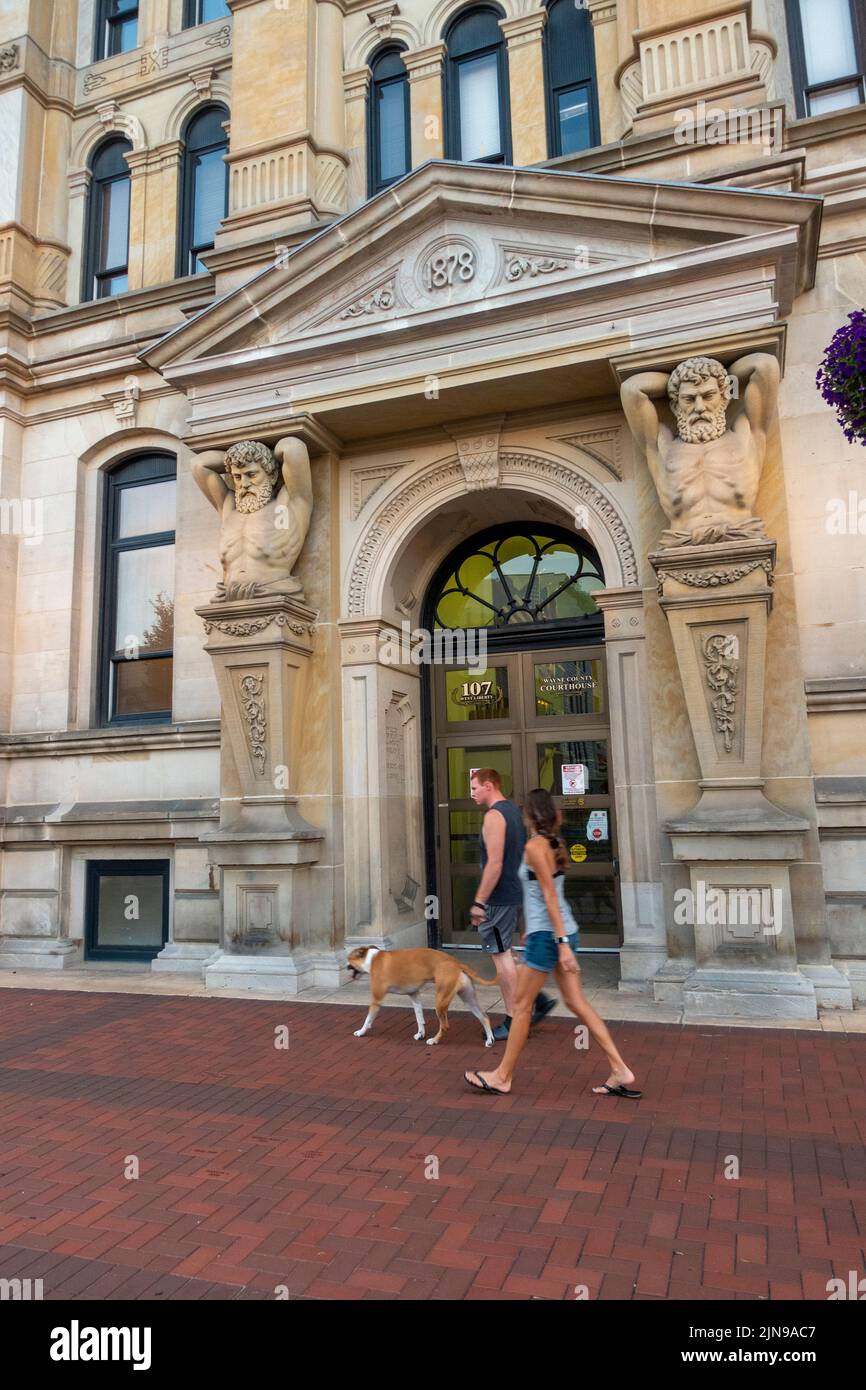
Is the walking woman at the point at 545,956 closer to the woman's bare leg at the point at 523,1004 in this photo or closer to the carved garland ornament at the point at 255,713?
the woman's bare leg at the point at 523,1004

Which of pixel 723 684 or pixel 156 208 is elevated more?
pixel 156 208

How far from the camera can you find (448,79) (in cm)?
1116

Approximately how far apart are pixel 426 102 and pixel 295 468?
5.47m

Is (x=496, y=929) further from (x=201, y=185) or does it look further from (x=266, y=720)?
(x=201, y=185)

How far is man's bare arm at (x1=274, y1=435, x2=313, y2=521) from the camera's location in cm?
932

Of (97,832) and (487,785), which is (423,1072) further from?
(97,832)

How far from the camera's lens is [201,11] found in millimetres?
13320

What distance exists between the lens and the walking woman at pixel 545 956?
5.19 meters

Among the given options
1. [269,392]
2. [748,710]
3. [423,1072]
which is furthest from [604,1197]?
[269,392]

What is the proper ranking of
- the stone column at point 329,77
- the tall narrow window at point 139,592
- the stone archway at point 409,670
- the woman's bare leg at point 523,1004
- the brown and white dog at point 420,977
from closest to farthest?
the woman's bare leg at point 523,1004
the brown and white dog at point 420,977
the stone archway at point 409,670
the stone column at point 329,77
the tall narrow window at point 139,592

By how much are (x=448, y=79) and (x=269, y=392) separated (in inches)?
203

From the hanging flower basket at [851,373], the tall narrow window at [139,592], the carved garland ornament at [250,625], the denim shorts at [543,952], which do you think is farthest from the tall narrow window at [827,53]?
the denim shorts at [543,952]

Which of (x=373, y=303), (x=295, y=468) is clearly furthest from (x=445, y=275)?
(x=295, y=468)

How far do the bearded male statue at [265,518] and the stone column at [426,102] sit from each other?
454cm
